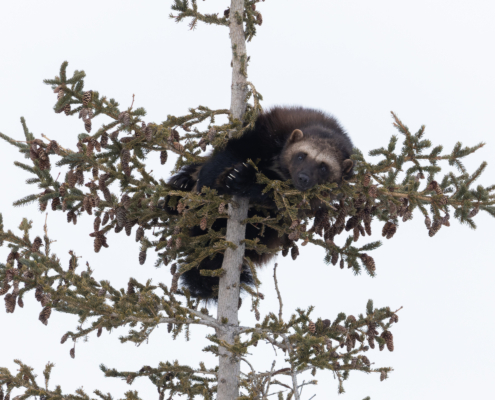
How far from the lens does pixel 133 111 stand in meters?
4.40

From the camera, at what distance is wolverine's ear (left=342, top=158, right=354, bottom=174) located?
533cm

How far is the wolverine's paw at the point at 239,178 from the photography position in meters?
5.20

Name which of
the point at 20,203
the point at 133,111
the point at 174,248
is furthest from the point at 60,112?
the point at 174,248

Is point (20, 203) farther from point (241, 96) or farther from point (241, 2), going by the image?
point (241, 2)

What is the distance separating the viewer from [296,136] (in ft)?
18.0

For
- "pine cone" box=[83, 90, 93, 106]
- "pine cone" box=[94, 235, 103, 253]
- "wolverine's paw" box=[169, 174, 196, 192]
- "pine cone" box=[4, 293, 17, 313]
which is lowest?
"pine cone" box=[4, 293, 17, 313]

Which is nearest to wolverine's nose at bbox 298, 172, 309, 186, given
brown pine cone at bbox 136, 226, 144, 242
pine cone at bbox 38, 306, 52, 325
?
brown pine cone at bbox 136, 226, 144, 242

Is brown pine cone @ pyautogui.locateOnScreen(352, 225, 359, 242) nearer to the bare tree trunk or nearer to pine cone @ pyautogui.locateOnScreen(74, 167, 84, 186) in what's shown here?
the bare tree trunk

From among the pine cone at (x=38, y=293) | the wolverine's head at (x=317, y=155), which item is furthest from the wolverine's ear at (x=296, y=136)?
the pine cone at (x=38, y=293)

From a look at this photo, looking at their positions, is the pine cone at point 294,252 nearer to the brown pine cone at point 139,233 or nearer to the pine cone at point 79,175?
the brown pine cone at point 139,233

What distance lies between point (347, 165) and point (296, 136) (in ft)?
1.87

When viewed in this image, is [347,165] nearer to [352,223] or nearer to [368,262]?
[352,223]

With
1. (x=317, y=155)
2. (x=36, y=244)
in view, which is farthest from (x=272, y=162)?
(x=36, y=244)

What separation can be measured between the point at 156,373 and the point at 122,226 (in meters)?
1.43
